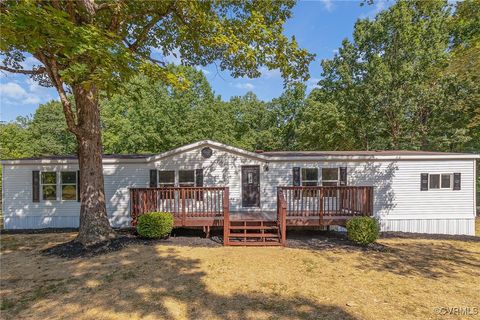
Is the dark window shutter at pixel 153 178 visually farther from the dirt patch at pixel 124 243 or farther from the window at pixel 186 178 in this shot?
the dirt patch at pixel 124 243

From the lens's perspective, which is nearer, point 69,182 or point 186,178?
point 186,178

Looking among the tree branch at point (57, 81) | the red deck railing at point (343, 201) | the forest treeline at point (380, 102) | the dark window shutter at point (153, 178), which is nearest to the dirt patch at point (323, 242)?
the red deck railing at point (343, 201)

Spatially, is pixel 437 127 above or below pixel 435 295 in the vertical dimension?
above

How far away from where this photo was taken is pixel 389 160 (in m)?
11.1

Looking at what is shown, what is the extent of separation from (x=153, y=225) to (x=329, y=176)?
7359 mm

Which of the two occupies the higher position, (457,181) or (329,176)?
(329,176)

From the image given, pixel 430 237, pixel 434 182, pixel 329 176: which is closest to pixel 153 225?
pixel 329 176

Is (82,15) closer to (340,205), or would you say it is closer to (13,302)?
(13,302)

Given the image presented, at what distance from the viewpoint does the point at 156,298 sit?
4.79 metres

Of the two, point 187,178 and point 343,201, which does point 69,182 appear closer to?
point 187,178

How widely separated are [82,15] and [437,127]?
21989mm

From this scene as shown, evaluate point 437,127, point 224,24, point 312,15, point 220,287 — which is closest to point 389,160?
point 312,15

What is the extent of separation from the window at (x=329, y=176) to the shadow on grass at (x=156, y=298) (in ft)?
21.5

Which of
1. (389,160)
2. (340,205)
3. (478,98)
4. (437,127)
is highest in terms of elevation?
(478,98)
